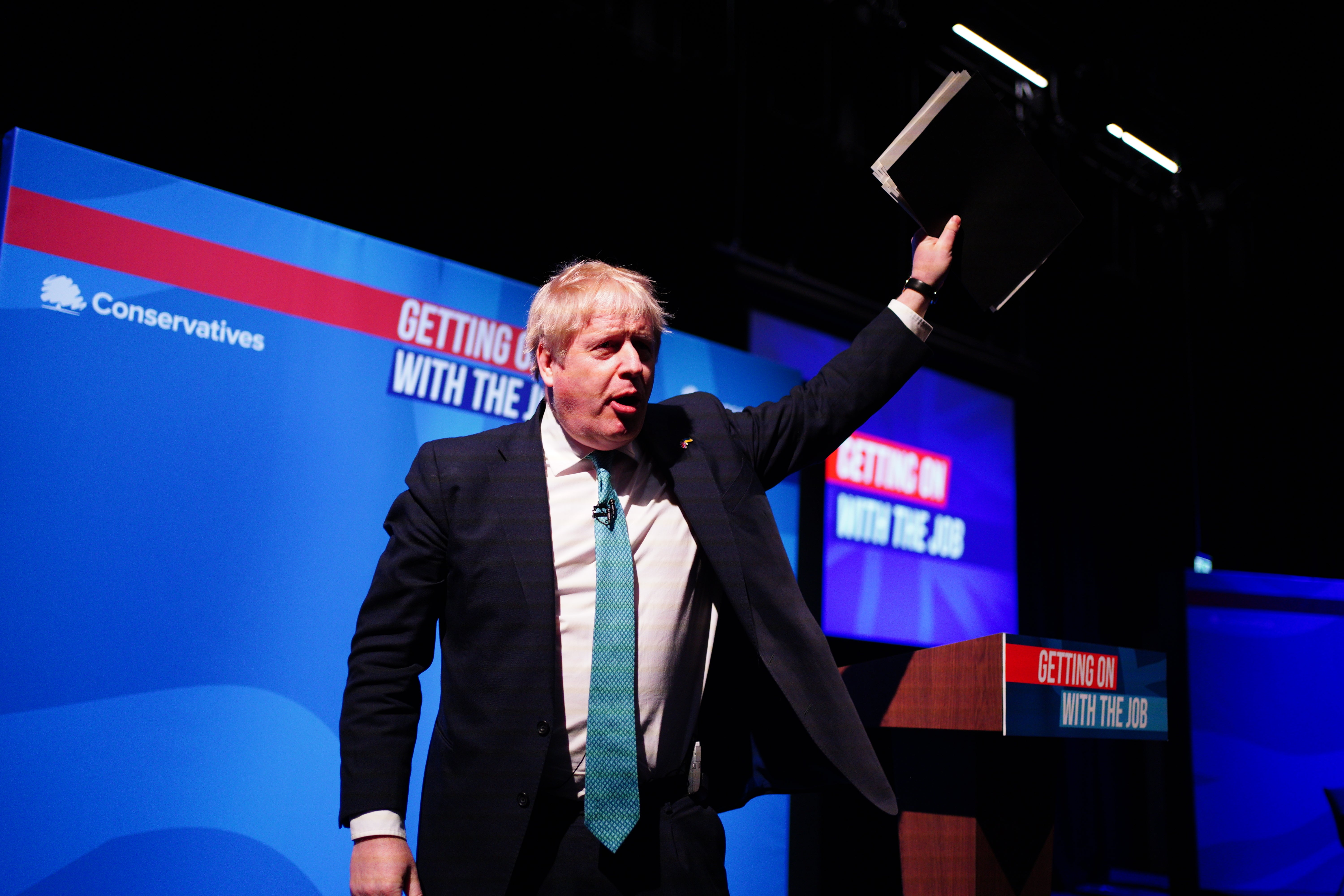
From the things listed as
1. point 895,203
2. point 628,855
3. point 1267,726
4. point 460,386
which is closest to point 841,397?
point 628,855

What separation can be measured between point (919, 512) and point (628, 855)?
4.17 meters

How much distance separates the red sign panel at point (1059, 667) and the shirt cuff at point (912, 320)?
554mm

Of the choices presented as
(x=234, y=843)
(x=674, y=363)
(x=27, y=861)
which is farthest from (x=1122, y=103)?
(x=27, y=861)

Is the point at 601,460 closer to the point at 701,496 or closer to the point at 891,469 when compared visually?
the point at 701,496

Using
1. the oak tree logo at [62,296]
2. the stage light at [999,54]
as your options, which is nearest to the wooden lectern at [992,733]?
the oak tree logo at [62,296]

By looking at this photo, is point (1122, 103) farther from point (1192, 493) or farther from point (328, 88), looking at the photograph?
point (328, 88)

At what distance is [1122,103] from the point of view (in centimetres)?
535

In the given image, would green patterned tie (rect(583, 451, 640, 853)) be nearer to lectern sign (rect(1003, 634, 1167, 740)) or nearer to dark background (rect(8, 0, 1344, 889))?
lectern sign (rect(1003, 634, 1167, 740))

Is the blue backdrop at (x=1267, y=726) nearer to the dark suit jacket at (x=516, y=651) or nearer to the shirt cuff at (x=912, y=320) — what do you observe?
the shirt cuff at (x=912, y=320)

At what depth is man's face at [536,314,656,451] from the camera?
1.55 meters

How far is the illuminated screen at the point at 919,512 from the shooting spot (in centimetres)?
495

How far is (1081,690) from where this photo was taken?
169cm

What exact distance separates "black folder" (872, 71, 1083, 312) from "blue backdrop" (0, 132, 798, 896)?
5.70ft

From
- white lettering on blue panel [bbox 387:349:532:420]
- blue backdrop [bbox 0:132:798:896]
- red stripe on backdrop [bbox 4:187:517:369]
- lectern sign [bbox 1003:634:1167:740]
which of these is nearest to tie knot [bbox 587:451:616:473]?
lectern sign [bbox 1003:634:1167:740]
